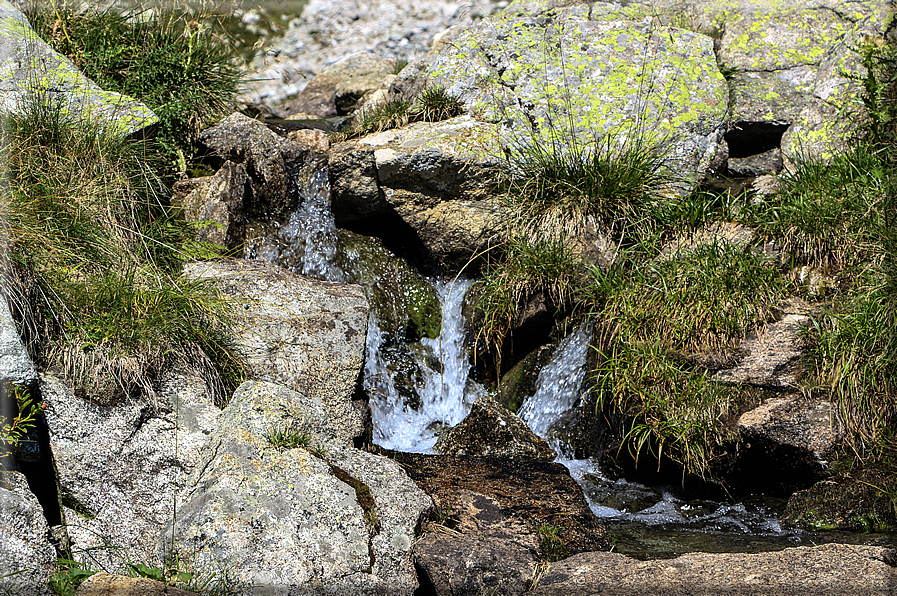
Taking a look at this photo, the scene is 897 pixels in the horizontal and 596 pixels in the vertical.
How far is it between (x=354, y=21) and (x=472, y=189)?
986 centimetres

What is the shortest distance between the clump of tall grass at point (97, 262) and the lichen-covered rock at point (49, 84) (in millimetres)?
156

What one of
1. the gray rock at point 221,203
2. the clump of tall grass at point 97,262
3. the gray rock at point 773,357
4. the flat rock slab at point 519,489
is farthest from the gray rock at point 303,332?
the gray rock at point 773,357

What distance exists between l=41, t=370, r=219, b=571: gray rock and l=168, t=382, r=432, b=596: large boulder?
11.2 inches

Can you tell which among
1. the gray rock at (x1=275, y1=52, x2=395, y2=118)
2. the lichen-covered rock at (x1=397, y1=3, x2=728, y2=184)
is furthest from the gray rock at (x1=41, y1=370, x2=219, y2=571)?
the gray rock at (x1=275, y1=52, x2=395, y2=118)

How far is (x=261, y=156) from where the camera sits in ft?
22.8

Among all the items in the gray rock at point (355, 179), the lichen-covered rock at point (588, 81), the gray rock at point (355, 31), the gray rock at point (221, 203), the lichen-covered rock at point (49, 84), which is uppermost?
the gray rock at point (355, 31)

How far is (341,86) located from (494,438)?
784 centimetres

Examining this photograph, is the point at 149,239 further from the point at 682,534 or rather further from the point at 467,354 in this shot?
the point at 682,534

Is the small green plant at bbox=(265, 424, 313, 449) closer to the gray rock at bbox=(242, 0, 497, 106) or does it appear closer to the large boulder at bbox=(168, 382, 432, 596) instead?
the large boulder at bbox=(168, 382, 432, 596)

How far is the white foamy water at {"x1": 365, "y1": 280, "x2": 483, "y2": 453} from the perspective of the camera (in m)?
5.77

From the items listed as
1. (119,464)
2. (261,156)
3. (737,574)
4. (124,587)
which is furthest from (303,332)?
(737,574)

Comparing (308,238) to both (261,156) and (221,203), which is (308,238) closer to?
(221,203)

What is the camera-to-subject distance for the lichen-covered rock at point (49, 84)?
5.85 m

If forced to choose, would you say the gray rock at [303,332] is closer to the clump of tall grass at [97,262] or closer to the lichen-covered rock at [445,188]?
the clump of tall grass at [97,262]
